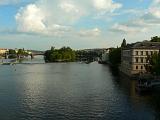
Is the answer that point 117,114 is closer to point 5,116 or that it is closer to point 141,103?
point 141,103

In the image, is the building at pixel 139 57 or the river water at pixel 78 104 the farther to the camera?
the building at pixel 139 57

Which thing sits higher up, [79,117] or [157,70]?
[157,70]

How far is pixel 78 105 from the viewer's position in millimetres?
50875

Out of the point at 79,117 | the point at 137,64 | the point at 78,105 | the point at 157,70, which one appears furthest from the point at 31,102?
the point at 137,64

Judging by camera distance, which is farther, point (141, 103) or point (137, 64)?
point (137, 64)

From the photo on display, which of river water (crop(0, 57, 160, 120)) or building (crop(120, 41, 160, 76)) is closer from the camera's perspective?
river water (crop(0, 57, 160, 120))

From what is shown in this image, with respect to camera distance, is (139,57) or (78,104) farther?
(139,57)

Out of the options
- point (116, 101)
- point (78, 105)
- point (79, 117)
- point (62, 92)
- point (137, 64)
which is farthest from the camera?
point (137, 64)

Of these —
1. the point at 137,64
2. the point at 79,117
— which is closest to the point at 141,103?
the point at 79,117

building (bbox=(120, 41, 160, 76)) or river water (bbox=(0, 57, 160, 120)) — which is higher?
building (bbox=(120, 41, 160, 76))

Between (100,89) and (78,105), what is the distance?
18017 mm

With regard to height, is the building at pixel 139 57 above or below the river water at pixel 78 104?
above

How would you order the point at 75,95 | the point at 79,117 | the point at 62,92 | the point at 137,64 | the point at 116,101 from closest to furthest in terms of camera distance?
the point at 79,117
the point at 116,101
the point at 75,95
the point at 62,92
the point at 137,64

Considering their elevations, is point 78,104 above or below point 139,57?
below
